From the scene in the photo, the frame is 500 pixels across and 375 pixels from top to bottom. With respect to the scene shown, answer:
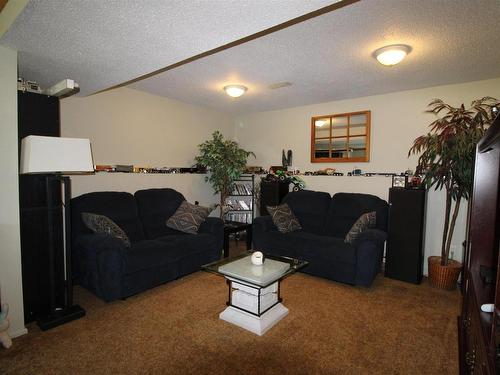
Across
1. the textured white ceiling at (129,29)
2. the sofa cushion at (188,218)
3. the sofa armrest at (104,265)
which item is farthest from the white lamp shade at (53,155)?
the sofa cushion at (188,218)

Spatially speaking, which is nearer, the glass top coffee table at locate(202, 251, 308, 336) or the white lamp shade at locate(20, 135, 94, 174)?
the white lamp shade at locate(20, 135, 94, 174)

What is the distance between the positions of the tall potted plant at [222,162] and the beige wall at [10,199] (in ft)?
8.58

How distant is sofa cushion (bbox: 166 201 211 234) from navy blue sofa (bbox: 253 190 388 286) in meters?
0.76

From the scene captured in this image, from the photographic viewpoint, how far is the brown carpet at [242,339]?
184 cm

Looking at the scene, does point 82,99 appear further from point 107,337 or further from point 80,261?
point 107,337

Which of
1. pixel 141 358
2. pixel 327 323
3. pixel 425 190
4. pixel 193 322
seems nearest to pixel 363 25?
pixel 425 190

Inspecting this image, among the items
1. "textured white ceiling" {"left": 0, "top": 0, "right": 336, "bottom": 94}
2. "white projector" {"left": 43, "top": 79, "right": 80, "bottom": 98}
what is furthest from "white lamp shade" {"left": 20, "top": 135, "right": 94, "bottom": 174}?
"textured white ceiling" {"left": 0, "top": 0, "right": 336, "bottom": 94}

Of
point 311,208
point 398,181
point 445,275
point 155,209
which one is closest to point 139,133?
point 155,209

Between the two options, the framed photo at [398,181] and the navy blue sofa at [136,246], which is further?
the framed photo at [398,181]

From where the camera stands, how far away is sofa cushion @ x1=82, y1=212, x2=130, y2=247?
2863 millimetres

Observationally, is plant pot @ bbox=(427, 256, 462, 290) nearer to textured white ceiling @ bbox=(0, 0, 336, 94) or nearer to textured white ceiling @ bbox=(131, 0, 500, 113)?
textured white ceiling @ bbox=(131, 0, 500, 113)

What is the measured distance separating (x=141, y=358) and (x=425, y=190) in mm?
3158

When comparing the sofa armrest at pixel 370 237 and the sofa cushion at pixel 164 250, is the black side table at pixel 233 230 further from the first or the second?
the sofa armrest at pixel 370 237

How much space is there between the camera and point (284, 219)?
3.82 meters
